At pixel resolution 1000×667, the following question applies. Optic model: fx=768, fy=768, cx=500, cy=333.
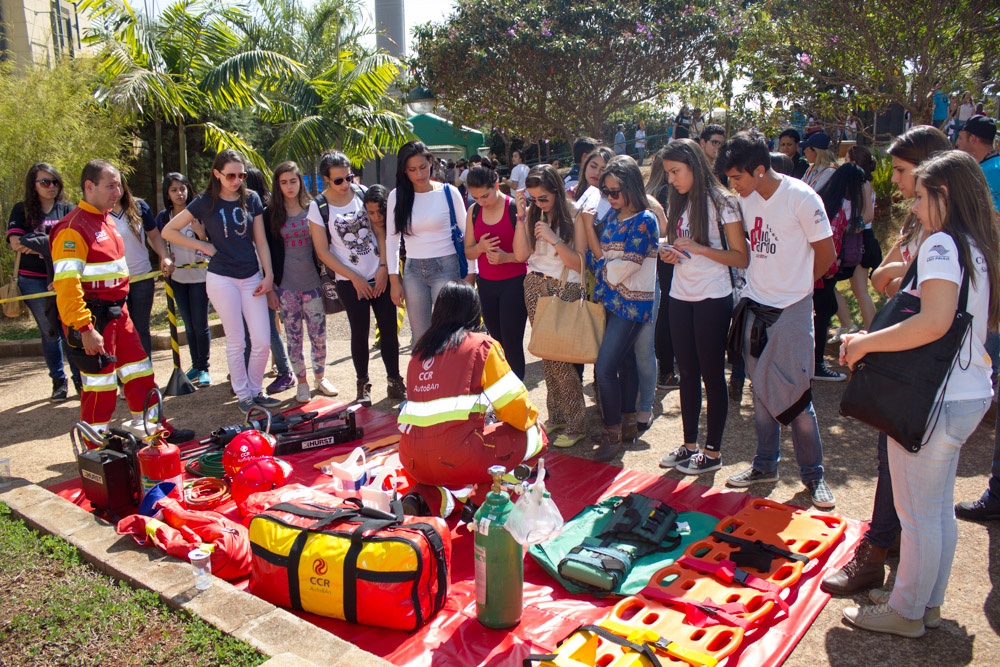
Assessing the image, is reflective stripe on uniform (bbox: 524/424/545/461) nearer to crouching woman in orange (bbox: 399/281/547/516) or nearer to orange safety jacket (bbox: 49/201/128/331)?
crouching woman in orange (bbox: 399/281/547/516)

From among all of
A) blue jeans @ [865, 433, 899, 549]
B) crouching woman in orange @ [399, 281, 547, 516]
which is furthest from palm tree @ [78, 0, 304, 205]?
blue jeans @ [865, 433, 899, 549]

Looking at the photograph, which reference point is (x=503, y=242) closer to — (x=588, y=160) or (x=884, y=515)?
(x=588, y=160)

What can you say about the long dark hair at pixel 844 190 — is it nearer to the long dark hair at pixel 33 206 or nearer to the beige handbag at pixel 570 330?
the beige handbag at pixel 570 330

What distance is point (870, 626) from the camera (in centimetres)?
311

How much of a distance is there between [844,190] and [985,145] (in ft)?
5.37

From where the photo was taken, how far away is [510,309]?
224 inches

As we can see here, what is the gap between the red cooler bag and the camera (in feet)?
10.5

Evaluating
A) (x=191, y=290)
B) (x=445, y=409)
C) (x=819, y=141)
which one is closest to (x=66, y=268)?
(x=191, y=290)

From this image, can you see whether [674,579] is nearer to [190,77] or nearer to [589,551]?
[589,551]

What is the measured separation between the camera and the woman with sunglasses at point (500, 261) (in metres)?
Result: 5.60

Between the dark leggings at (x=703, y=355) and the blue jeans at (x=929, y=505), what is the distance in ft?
5.32

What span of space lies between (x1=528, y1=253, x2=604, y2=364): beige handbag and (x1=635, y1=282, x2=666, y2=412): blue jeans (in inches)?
14.8

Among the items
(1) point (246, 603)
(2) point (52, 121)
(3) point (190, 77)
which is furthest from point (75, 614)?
(3) point (190, 77)

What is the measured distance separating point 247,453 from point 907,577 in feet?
12.1
